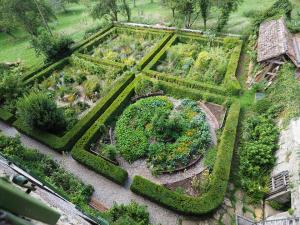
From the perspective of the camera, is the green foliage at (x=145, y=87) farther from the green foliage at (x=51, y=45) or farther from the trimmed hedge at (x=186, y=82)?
the green foliage at (x=51, y=45)

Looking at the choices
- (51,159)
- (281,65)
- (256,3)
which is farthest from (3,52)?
(256,3)

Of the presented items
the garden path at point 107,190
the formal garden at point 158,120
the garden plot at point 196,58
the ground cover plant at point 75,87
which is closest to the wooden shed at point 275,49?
the formal garden at point 158,120

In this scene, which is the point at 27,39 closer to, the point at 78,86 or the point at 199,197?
the point at 78,86

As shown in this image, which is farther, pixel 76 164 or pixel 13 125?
pixel 13 125

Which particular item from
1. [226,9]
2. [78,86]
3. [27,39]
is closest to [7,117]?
[78,86]

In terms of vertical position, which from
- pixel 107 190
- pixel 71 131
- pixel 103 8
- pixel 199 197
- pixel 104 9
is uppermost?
pixel 103 8

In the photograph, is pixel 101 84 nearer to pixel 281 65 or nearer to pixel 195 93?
pixel 195 93
